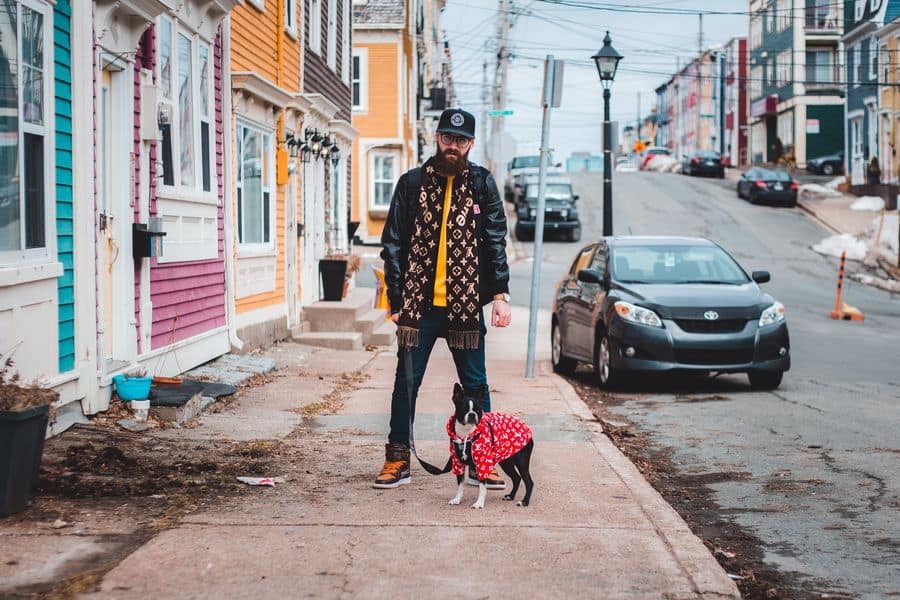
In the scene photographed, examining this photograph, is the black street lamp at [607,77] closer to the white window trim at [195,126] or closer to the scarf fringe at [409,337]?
the white window trim at [195,126]

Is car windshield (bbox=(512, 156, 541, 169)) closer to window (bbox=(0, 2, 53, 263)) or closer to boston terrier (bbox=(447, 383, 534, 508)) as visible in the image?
window (bbox=(0, 2, 53, 263))

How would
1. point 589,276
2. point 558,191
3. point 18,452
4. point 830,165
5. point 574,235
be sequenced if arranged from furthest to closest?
point 830,165 → point 574,235 → point 558,191 → point 589,276 → point 18,452

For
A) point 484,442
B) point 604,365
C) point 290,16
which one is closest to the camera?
point 484,442

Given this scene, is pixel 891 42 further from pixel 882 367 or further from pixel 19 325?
pixel 19 325

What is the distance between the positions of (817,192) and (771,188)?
3170mm

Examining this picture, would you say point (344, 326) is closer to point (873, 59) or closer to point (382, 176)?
point (382, 176)

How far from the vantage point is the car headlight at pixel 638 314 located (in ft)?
39.9

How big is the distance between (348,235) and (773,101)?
49902 mm

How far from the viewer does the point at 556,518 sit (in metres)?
6.05

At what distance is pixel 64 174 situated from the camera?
8.32 m

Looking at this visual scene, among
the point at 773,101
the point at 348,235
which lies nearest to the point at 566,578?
the point at 348,235

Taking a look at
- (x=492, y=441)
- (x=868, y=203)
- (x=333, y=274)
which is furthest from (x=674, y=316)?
(x=868, y=203)

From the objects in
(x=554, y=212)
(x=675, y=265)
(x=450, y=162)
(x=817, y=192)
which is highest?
(x=817, y=192)

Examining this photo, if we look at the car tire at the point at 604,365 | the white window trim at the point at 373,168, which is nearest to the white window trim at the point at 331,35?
the car tire at the point at 604,365
